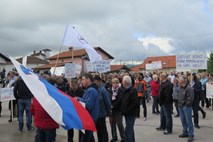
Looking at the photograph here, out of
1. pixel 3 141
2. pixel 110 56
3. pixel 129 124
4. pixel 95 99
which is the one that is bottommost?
pixel 3 141

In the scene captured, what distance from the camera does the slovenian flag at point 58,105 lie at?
530 cm

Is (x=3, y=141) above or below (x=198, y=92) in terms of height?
below

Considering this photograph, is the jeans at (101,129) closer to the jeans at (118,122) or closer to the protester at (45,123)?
the jeans at (118,122)

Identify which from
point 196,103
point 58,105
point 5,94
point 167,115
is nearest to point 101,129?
point 167,115

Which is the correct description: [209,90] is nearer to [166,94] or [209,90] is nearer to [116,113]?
[166,94]

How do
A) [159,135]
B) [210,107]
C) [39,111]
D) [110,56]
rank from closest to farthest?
[39,111] < [159,135] < [210,107] < [110,56]

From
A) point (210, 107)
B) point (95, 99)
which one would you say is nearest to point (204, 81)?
point (210, 107)

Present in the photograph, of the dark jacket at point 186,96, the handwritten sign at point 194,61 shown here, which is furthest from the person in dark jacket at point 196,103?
the dark jacket at point 186,96

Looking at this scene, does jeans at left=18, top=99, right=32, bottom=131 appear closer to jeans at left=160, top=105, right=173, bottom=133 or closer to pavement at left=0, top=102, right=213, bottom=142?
pavement at left=0, top=102, right=213, bottom=142

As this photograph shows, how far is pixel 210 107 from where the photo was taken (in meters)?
18.3

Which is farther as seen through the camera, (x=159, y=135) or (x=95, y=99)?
(x=159, y=135)

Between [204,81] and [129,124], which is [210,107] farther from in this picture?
[129,124]

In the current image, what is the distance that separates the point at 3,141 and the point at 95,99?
421 centimetres

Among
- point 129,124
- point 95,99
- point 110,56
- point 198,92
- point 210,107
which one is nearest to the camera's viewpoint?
point 95,99
